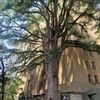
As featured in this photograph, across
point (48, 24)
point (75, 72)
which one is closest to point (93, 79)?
point (75, 72)

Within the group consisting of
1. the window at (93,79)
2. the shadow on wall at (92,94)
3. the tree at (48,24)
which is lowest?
the shadow on wall at (92,94)

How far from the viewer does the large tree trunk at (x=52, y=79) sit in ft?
54.9

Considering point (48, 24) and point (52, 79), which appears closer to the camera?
point (52, 79)

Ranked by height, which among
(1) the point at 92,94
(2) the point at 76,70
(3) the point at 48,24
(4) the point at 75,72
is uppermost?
(3) the point at 48,24

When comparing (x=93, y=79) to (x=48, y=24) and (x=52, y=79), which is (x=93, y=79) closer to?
(x=52, y=79)

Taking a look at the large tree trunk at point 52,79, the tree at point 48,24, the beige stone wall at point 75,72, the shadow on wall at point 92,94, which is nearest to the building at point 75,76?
the beige stone wall at point 75,72

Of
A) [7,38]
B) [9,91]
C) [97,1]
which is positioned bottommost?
[9,91]

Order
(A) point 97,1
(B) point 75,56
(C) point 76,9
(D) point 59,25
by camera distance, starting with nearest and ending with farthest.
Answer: (A) point 97,1 → (D) point 59,25 → (C) point 76,9 → (B) point 75,56

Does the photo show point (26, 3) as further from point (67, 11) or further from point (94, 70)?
point (94, 70)

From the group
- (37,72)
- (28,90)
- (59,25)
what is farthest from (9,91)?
(59,25)

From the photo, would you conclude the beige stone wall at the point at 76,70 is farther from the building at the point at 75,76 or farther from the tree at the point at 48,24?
the tree at the point at 48,24

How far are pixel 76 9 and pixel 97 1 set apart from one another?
2996 mm

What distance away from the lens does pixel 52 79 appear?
17281 mm

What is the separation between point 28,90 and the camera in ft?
83.6
